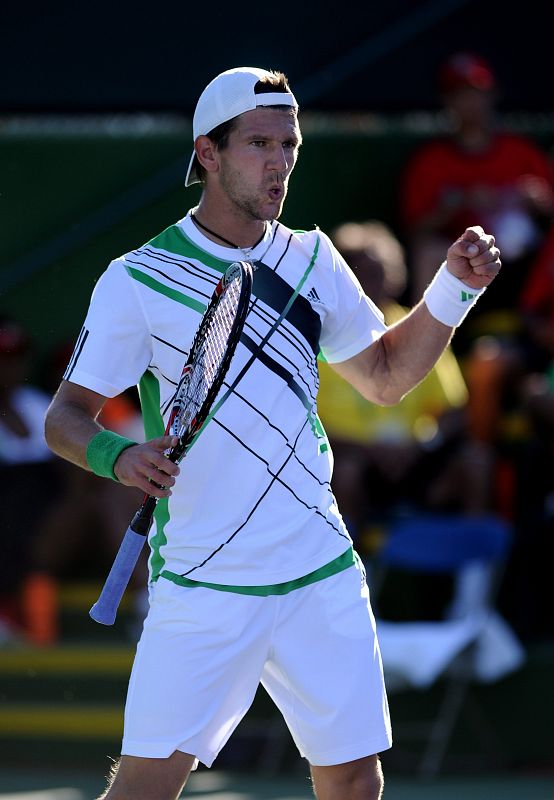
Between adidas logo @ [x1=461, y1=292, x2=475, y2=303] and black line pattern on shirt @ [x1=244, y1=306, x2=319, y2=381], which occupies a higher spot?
adidas logo @ [x1=461, y1=292, x2=475, y2=303]

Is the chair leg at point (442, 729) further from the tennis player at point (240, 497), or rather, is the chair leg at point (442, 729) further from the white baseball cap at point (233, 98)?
→ the white baseball cap at point (233, 98)

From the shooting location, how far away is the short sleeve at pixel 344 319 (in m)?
4.12

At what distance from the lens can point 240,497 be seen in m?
3.84

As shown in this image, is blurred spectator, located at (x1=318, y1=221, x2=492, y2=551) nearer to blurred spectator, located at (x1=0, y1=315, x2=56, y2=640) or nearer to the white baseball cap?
blurred spectator, located at (x1=0, y1=315, x2=56, y2=640)

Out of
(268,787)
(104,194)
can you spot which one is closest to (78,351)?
(268,787)

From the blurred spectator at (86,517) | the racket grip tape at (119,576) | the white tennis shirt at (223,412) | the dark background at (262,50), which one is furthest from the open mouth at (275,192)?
the dark background at (262,50)

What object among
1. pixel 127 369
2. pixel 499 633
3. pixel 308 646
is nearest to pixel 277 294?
pixel 127 369

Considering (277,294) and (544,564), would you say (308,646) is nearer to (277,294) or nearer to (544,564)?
(277,294)

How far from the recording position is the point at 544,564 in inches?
295

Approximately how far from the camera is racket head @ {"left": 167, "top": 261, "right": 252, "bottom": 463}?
3561 millimetres

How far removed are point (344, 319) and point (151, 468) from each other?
87 centimetres

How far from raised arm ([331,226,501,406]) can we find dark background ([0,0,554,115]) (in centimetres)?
460

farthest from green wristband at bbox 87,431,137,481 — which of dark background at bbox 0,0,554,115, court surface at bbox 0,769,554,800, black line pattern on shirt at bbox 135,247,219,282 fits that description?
dark background at bbox 0,0,554,115

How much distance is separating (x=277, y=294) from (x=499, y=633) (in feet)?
11.5
